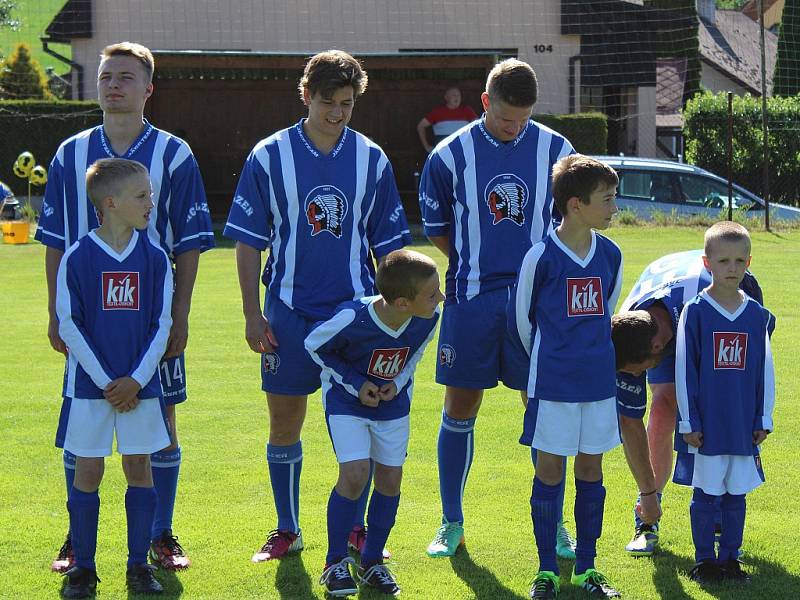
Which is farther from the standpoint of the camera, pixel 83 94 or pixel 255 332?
pixel 83 94

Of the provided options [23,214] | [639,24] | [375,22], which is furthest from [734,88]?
[23,214]

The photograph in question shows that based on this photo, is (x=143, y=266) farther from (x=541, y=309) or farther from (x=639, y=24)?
(x=639, y=24)

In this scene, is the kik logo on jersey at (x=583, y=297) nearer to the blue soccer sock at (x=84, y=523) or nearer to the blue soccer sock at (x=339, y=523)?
the blue soccer sock at (x=339, y=523)

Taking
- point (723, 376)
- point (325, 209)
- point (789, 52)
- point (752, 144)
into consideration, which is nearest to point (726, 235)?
point (723, 376)

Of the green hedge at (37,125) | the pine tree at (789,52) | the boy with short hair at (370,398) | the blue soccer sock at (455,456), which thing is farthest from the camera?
the pine tree at (789,52)

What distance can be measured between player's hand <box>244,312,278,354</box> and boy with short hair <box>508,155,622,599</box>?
41.1 inches

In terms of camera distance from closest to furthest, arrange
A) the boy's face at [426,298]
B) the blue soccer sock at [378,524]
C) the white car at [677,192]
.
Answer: the boy's face at [426,298]
the blue soccer sock at [378,524]
the white car at [677,192]

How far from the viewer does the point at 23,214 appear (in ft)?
63.0

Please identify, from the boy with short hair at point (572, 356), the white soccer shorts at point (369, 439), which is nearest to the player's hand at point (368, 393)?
the white soccer shorts at point (369, 439)

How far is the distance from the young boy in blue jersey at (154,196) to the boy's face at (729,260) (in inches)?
80.7

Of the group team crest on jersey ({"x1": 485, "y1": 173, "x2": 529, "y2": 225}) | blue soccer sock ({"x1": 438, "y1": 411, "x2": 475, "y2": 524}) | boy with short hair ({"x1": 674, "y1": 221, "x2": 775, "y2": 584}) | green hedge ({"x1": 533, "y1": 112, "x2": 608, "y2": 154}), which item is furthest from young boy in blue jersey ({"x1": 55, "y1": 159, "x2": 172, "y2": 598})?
green hedge ({"x1": 533, "y1": 112, "x2": 608, "y2": 154})

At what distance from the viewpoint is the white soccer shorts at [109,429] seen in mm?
4355

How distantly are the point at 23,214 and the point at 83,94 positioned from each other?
739cm

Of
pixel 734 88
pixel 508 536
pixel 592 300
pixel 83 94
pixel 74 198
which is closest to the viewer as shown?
pixel 592 300
